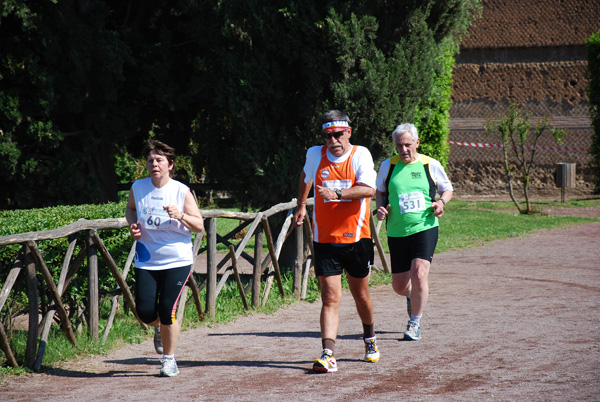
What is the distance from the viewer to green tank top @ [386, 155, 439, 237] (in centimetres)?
642

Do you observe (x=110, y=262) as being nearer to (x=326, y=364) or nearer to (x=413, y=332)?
(x=326, y=364)

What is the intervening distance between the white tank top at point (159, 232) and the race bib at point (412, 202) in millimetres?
2018

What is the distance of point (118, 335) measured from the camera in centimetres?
670

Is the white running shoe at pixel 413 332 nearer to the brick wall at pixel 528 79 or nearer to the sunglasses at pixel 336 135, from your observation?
the sunglasses at pixel 336 135

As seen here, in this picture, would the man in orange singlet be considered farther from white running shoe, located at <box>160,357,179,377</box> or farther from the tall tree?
the tall tree

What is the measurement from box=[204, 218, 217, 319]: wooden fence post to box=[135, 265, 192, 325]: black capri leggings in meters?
2.15

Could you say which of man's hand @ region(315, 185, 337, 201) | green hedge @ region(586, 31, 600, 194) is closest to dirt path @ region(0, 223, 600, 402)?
man's hand @ region(315, 185, 337, 201)

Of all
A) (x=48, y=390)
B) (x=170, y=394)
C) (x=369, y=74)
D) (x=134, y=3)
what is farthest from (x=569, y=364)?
(x=134, y=3)

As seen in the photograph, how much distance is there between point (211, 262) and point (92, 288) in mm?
1599

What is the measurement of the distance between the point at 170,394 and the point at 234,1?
22.1 feet

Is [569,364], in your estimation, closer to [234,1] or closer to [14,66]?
[234,1]

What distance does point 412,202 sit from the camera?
253 inches

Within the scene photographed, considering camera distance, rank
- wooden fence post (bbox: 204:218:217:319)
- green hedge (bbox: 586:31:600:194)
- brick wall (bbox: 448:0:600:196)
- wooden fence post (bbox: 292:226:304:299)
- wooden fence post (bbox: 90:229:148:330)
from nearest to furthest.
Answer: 1. wooden fence post (bbox: 90:229:148:330)
2. wooden fence post (bbox: 204:218:217:319)
3. wooden fence post (bbox: 292:226:304:299)
4. green hedge (bbox: 586:31:600:194)
5. brick wall (bbox: 448:0:600:196)

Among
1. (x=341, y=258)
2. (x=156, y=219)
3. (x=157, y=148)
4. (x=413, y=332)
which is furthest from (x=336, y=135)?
(x=413, y=332)
